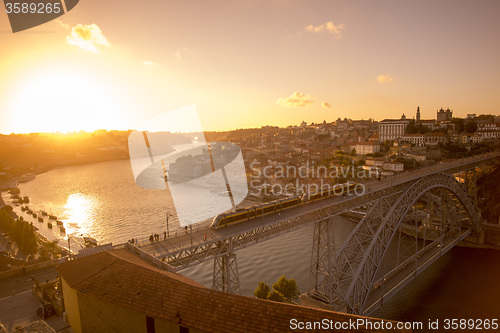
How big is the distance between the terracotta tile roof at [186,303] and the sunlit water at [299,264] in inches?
578

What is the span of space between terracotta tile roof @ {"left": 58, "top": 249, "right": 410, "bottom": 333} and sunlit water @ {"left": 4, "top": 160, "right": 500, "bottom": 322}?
14.7 metres

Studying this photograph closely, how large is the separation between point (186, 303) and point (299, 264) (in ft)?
65.8

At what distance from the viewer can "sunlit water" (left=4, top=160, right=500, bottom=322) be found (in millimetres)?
19312

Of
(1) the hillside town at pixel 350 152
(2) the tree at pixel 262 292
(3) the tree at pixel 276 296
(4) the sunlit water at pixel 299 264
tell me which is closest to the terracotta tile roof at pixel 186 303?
(3) the tree at pixel 276 296

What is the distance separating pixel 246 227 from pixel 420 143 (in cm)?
5835

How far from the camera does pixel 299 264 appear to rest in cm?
2370

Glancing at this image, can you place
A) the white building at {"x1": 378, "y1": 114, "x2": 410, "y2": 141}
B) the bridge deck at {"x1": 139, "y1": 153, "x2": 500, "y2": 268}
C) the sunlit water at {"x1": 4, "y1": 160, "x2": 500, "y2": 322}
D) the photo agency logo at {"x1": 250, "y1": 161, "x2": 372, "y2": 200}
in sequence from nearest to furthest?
the bridge deck at {"x1": 139, "y1": 153, "x2": 500, "y2": 268} → the sunlit water at {"x1": 4, "y1": 160, "x2": 500, "y2": 322} → the photo agency logo at {"x1": 250, "y1": 161, "x2": 372, "y2": 200} → the white building at {"x1": 378, "y1": 114, "x2": 410, "y2": 141}

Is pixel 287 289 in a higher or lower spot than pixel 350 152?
lower

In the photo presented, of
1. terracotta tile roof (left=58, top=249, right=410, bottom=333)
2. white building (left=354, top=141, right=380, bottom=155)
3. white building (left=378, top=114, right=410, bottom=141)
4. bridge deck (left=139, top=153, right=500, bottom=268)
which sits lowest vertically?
bridge deck (left=139, top=153, right=500, bottom=268)

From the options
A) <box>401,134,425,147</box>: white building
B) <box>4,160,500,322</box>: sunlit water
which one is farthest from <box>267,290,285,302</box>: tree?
<box>401,134,425,147</box>: white building

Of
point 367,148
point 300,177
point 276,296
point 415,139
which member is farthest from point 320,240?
point 415,139

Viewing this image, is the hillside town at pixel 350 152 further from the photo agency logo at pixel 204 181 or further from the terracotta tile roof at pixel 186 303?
the terracotta tile roof at pixel 186 303

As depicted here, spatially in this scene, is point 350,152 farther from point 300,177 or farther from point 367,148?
point 300,177

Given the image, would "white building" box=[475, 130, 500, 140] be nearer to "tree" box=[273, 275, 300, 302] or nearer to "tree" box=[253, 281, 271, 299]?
"tree" box=[273, 275, 300, 302]
